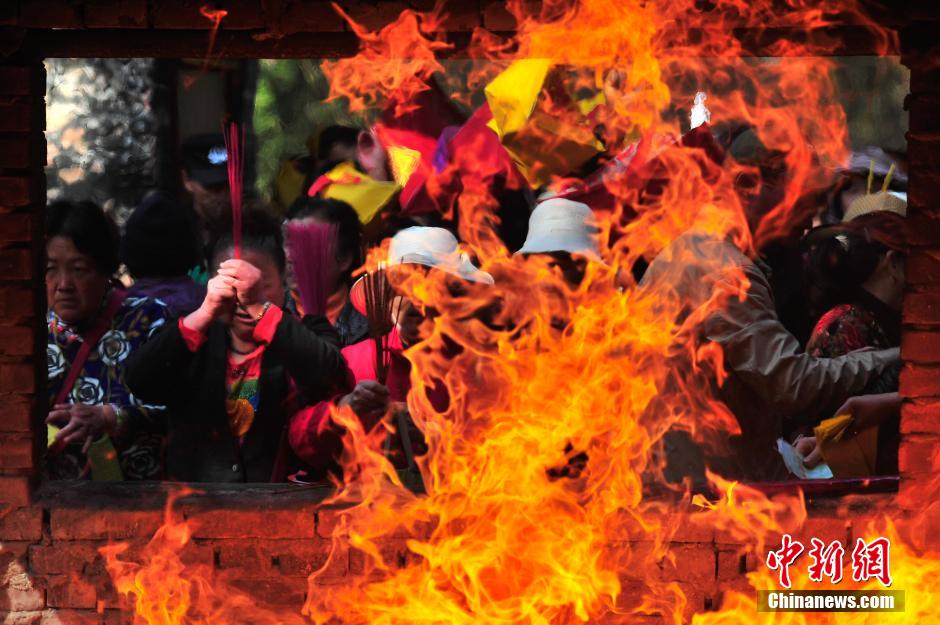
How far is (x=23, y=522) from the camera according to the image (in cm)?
532

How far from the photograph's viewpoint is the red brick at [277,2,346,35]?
16.9 feet

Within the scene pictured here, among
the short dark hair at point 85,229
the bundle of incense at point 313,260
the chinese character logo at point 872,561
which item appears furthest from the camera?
the bundle of incense at point 313,260

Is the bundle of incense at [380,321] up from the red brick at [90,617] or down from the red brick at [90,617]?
up

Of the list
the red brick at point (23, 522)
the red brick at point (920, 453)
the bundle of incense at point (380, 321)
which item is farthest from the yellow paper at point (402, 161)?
the red brick at point (920, 453)

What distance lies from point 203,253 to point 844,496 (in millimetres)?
3775

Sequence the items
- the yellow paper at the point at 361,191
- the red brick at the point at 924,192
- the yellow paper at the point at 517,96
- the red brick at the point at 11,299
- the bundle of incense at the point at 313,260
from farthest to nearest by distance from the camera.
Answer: the yellow paper at the point at 361,191
the yellow paper at the point at 517,96
the bundle of incense at the point at 313,260
the red brick at the point at 11,299
the red brick at the point at 924,192

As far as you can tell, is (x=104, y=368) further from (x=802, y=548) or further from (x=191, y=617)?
(x=802, y=548)

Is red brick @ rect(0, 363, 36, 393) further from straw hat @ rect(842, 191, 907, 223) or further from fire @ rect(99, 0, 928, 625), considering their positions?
straw hat @ rect(842, 191, 907, 223)

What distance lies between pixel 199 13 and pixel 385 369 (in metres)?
1.56

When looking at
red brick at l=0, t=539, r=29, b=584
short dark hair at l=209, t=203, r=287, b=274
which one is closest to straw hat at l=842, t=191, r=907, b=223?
short dark hair at l=209, t=203, r=287, b=274

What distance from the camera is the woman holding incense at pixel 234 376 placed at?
5328 mm

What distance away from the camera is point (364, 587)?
17.3 feet

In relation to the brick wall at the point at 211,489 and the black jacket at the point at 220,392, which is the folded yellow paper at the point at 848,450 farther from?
the black jacket at the point at 220,392

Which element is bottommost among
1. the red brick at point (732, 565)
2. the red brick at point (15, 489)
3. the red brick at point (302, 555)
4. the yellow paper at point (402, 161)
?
the red brick at point (732, 565)
